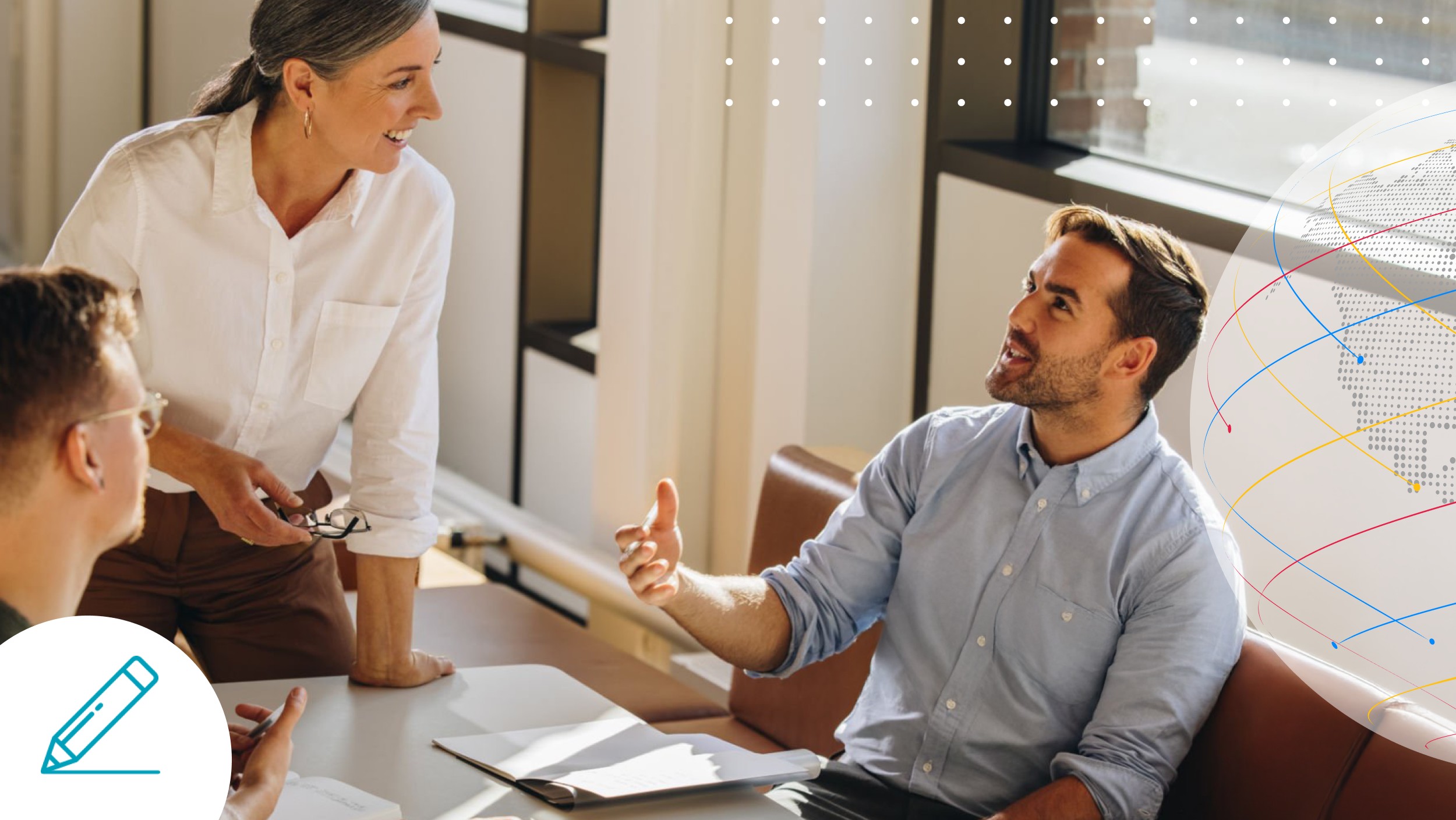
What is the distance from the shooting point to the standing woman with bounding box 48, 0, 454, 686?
1979mm

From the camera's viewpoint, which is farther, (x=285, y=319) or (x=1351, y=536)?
(x=285, y=319)

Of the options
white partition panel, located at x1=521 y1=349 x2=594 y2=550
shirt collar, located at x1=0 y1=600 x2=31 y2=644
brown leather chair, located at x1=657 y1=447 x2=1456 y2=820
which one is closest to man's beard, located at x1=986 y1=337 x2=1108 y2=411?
brown leather chair, located at x1=657 y1=447 x2=1456 y2=820

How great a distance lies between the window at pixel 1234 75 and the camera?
7.94 feet

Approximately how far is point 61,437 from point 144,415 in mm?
146

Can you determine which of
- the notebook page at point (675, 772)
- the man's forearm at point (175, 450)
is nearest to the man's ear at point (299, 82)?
the man's forearm at point (175, 450)

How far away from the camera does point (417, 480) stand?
82.8 inches

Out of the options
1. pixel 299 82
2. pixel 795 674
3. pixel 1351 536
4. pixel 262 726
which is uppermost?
pixel 299 82

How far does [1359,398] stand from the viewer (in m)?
1.30

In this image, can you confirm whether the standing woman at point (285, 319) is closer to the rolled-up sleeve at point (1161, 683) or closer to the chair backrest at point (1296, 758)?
the rolled-up sleeve at point (1161, 683)

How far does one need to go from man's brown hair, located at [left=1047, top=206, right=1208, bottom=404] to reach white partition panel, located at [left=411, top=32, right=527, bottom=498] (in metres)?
2.32

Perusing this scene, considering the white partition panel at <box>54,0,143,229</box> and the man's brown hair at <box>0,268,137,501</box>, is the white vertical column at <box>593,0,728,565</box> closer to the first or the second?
the man's brown hair at <box>0,268,137,501</box>

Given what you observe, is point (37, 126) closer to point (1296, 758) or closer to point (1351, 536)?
point (1296, 758)

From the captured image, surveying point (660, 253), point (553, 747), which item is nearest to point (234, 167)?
point (553, 747)

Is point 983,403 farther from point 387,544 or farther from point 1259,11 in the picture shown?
point 387,544
